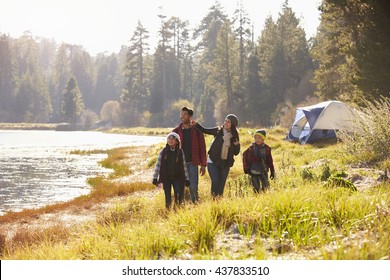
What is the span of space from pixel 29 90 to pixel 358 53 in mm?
86194

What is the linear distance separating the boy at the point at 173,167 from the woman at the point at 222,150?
0.75 m

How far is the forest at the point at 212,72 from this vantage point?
2169 centimetres

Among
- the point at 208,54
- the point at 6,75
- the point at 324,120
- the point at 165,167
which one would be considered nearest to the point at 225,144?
the point at 165,167

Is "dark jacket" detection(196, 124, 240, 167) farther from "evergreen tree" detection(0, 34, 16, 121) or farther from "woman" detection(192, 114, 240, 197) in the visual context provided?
"evergreen tree" detection(0, 34, 16, 121)

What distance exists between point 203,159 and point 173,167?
805 millimetres

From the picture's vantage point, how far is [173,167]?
7.01 metres

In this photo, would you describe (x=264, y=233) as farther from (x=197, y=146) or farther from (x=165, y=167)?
(x=197, y=146)

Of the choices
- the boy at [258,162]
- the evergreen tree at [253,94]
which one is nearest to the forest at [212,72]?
the evergreen tree at [253,94]

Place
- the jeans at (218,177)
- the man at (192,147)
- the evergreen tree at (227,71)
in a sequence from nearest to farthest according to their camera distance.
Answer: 1. the man at (192,147)
2. the jeans at (218,177)
3. the evergreen tree at (227,71)

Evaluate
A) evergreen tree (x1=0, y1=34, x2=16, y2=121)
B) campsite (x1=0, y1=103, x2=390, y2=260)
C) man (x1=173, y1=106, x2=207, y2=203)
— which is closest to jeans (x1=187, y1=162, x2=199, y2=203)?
man (x1=173, y1=106, x2=207, y2=203)

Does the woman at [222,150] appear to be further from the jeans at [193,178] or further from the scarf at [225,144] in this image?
the jeans at [193,178]

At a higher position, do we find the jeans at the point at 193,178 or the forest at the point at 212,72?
the forest at the point at 212,72
